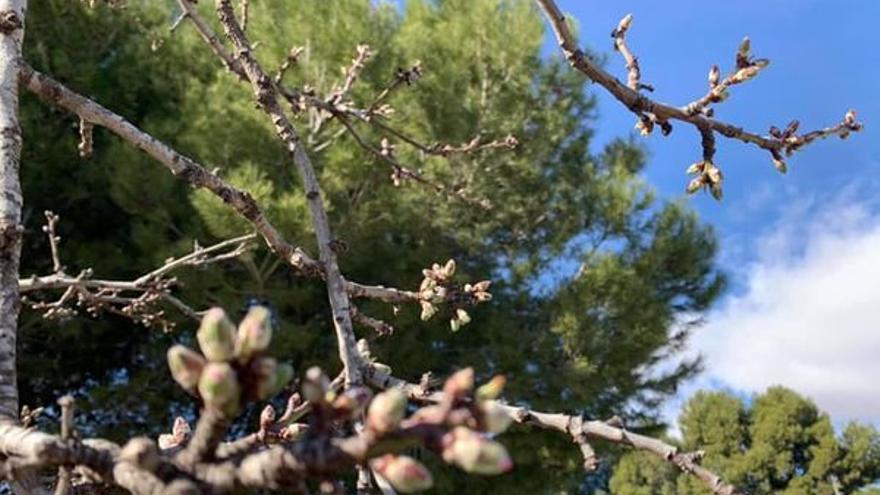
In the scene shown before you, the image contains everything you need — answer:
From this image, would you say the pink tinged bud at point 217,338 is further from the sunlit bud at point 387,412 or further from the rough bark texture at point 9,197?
the rough bark texture at point 9,197

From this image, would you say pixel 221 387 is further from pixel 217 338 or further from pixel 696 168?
pixel 696 168

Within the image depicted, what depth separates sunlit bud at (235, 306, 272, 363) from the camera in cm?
44

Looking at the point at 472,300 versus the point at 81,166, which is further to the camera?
the point at 81,166

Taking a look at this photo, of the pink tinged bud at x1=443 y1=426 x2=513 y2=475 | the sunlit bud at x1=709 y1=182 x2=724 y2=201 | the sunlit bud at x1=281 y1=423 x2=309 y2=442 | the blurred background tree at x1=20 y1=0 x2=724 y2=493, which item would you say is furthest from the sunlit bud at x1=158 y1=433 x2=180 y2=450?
the blurred background tree at x1=20 y1=0 x2=724 y2=493

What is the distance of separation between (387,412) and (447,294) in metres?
0.93

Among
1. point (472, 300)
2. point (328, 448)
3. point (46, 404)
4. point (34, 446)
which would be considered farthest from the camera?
point (46, 404)

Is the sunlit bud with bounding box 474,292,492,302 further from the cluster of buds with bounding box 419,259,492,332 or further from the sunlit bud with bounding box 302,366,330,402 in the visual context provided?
the sunlit bud with bounding box 302,366,330,402

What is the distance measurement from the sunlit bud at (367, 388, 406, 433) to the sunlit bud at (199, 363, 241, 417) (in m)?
0.07

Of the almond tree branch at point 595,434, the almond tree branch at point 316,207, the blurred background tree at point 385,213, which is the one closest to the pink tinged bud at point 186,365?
the almond tree branch at point 595,434

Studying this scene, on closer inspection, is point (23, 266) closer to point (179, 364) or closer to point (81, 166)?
point (81, 166)

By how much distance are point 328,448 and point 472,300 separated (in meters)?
0.95

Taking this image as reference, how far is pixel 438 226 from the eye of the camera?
736 centimetres

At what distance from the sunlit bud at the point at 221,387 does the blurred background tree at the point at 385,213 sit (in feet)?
19.6

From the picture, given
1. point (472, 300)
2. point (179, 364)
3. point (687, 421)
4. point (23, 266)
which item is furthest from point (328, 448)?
point (687, 421)
